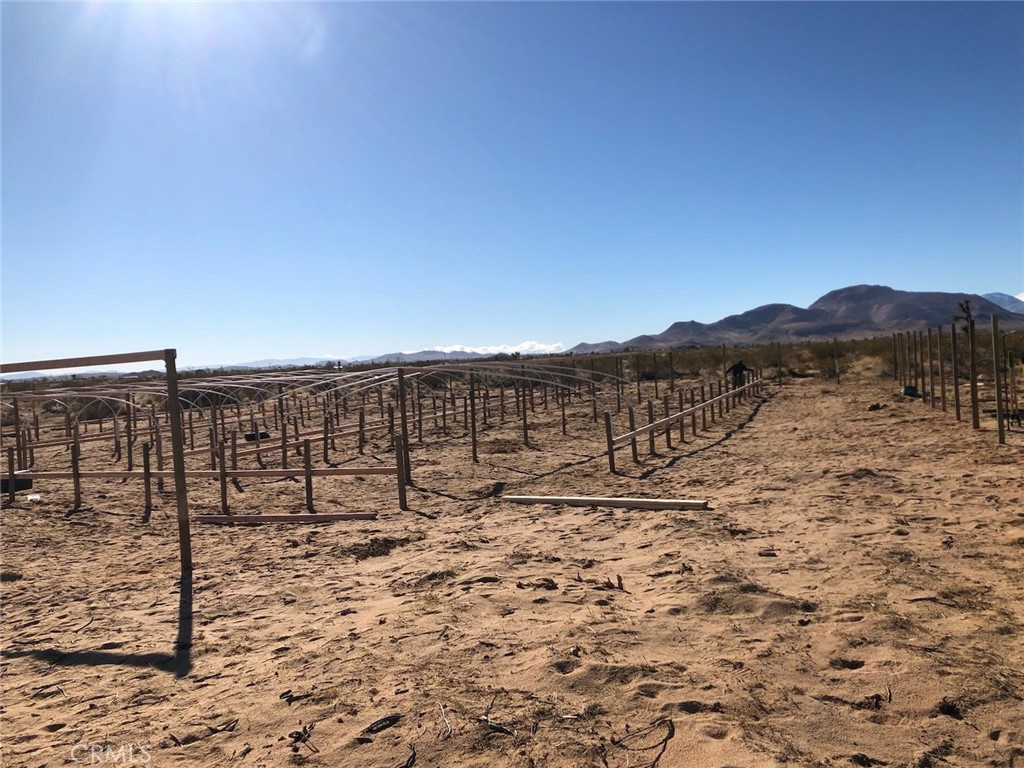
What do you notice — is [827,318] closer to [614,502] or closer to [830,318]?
[830,318]

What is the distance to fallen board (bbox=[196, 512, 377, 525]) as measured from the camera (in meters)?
8.05

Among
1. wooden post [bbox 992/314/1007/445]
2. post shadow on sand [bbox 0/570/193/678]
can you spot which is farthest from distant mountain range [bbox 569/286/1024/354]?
post shadow on sand [bbox 0/570/193/678]

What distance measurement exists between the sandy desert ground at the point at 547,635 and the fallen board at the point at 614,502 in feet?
0.60

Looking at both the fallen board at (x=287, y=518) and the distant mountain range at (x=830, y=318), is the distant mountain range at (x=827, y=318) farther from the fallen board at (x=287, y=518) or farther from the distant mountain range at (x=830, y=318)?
the fallen board at (x=287, y=518)

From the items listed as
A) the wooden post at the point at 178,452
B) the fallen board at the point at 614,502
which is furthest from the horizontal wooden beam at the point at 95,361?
the fallen board at the point at 614,502

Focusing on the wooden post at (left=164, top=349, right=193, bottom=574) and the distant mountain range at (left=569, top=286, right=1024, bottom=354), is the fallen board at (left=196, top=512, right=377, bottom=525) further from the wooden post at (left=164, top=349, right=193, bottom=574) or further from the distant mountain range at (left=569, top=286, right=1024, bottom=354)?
the distant mountain range at (left=569, top=286, right=1024, bottom=354)

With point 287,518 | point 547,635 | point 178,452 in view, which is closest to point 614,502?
point 547,635

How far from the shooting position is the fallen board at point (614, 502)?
7543mm

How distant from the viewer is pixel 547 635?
409 cm

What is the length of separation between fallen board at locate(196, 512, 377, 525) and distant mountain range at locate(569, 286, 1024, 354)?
12533 cm

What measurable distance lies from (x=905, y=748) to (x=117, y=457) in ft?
55.8

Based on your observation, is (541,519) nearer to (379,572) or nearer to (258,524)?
(379,572)

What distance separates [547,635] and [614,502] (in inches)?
156

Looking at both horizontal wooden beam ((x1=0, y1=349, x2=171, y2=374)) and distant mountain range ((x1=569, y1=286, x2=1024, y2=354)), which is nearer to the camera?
horizontal wooden beam ((x1=0, y1=349, x2=171, y2=374))
